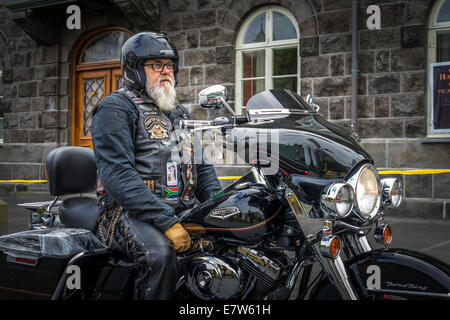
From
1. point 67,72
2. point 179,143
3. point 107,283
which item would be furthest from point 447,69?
point 67,72

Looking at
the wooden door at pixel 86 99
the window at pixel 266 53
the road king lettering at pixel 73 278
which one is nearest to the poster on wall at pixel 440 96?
the window at pixel 266 53

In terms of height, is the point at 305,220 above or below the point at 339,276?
above

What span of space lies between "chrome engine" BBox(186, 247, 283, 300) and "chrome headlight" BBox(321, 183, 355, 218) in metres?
0.42

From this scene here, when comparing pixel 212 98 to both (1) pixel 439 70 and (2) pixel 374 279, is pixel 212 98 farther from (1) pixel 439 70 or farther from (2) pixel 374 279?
(1) pixel 439 70

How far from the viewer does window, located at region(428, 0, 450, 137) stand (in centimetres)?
725

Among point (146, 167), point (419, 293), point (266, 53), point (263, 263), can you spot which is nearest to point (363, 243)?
point (419, 293)

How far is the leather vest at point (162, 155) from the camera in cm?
255

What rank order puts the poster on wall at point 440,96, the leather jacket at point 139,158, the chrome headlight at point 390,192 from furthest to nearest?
the poster on wall at point 440,96 → the leather jacket at point 139,158 → the chrome headlight at point 390,192

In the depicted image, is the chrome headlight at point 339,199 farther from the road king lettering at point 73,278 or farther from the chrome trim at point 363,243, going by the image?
the road king lettering at point 73,278

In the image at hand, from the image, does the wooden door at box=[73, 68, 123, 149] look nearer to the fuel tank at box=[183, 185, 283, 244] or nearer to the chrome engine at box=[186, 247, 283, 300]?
the fuel tank at box=[183, 185, 283, 244]

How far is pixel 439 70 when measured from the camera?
7266 mm

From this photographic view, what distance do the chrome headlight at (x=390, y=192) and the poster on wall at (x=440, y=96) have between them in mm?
5643

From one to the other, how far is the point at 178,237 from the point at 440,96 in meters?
6.20

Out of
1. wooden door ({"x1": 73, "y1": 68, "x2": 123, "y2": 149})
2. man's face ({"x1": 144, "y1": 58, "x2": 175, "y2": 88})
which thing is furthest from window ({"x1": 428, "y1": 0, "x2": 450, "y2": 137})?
wooden door ({"x1": 73, "y1": 68, "x2": 123, "y2": 149})
